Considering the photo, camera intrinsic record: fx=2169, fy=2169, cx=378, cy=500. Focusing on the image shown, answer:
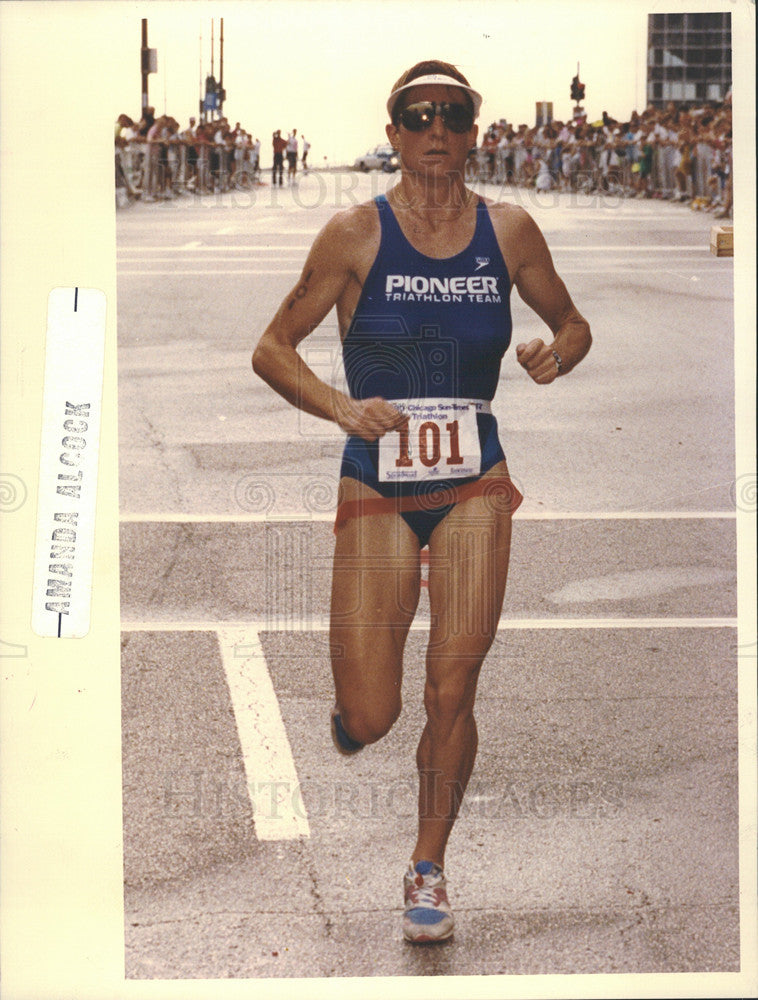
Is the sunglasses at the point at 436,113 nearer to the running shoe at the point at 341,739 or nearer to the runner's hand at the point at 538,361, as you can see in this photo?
the runner's hand at the point at 538,361

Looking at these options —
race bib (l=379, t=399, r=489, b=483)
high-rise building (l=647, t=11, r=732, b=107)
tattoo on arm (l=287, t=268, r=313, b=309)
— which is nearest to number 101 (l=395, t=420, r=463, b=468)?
race bib (l=379, t=399, r=489, b=483)

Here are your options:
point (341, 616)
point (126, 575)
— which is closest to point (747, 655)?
point (341, 616)

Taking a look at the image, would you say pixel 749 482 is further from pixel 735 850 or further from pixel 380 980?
pixel 380 980

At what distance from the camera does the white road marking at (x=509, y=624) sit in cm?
688

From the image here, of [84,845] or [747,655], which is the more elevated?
[747,655]

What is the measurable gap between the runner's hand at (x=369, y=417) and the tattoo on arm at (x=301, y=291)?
0.35 metres

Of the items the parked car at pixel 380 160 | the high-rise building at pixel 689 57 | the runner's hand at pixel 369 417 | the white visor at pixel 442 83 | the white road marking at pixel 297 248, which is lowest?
the runner's hand at pixel 369 417

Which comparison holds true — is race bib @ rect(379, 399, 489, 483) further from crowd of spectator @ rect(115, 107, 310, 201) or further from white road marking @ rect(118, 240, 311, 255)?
crowd of spectator @ rect(115, 107, 310, 201)

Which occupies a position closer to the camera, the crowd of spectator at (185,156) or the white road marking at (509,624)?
the crowd of spectator at (185,156)

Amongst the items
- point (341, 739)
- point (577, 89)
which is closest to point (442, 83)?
point (577, 89)

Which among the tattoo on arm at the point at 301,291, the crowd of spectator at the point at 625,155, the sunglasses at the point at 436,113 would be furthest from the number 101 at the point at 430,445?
the sunglasses at the point at 436,113

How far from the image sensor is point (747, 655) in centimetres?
685

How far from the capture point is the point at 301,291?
670 centimetres

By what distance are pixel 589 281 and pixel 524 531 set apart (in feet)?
2.72
